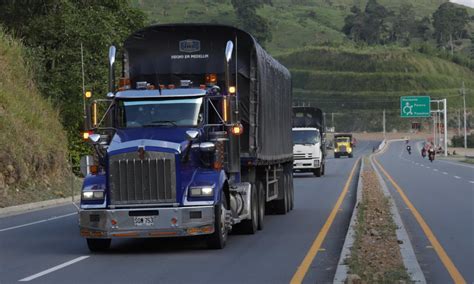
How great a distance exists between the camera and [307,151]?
48.8m

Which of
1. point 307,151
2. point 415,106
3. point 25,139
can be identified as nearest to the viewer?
point 25,139

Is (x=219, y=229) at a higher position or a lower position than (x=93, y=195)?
lower

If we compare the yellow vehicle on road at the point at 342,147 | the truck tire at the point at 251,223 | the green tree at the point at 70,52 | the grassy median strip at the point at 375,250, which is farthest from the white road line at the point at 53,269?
the yellow vehicle on road at the point at 342,147

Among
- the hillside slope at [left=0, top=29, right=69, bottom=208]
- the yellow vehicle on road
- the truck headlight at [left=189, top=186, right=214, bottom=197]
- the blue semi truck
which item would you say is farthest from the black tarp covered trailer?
the yellow vehicle on road

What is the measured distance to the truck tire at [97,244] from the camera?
16219 mm

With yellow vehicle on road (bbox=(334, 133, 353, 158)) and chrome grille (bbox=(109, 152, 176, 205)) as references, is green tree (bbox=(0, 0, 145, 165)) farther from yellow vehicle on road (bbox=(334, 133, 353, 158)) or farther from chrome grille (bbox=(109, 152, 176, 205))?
yellow vehicle on road (bbox=(334, 133, 353, 158))

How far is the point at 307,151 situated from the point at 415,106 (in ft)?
176

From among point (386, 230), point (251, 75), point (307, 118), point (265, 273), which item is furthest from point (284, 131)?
point (307, 118)

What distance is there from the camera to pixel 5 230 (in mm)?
21531

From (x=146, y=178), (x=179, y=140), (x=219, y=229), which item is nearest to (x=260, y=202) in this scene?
(x=219, y=229)

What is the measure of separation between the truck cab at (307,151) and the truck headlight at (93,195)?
33346 millimetres

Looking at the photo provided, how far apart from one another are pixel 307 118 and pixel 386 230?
3375 centimetres

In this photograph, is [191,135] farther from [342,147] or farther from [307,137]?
[342,147]

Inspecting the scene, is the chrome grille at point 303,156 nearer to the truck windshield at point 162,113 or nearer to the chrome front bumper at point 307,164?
the chrome front bumper at point 307,164
